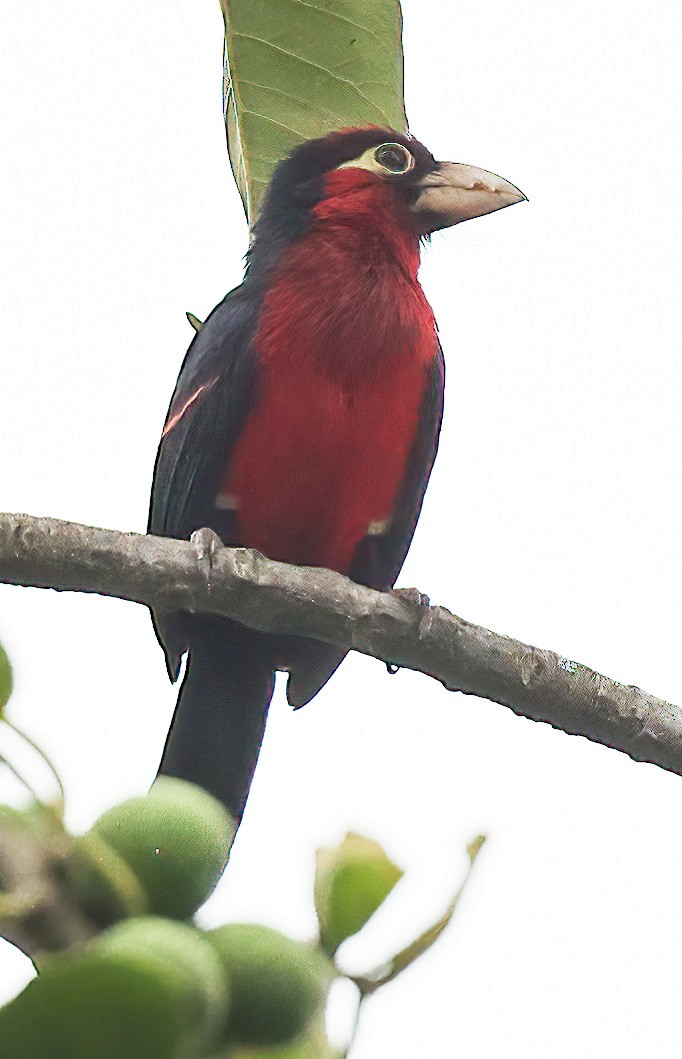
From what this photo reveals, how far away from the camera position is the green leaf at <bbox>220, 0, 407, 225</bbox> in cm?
168

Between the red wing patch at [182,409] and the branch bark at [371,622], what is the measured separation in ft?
3.14

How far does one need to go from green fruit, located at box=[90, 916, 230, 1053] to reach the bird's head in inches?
93.3

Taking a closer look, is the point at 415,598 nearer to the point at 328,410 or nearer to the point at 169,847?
the point at 328,410

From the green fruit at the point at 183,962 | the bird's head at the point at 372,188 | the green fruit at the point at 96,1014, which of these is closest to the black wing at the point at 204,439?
the bird's head at the point at 372,188

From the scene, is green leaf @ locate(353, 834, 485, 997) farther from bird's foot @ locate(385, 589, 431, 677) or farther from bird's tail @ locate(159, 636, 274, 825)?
bird's tail @ locate(159, 636, 274, 825)

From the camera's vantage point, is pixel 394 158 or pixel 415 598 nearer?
pixel 415 598

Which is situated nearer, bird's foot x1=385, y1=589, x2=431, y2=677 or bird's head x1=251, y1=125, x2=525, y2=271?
bird's foot x1=385, y1=589, x2=431, y2=677

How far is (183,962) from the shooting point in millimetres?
479

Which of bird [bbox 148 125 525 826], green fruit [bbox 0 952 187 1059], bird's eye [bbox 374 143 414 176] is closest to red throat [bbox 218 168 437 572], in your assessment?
bird [bbox 148 125 525 826]

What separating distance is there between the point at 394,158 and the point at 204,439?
3.04 ft

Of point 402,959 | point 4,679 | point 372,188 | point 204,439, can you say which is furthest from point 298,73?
point 402,959

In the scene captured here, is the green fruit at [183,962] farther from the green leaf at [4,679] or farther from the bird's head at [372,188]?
the bird's head at [372,188]

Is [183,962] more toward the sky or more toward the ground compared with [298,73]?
more toward the ground

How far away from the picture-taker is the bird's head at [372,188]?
9.21 ft
